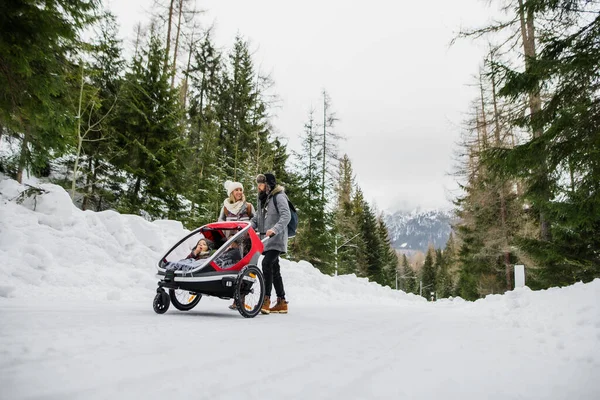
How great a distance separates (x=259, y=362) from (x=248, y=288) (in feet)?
8.12

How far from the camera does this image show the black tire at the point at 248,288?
4.57 meters

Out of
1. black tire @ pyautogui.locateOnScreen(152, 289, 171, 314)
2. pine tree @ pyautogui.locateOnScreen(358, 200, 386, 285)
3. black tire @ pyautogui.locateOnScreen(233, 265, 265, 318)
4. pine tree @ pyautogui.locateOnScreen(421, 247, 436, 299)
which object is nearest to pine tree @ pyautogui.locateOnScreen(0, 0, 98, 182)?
black tire @ pyautogui.locateOnScreen(152, 289, 171, 314)

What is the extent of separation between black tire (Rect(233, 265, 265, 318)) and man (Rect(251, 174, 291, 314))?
12.4 inches

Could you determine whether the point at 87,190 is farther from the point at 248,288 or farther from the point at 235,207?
the point at 248,288

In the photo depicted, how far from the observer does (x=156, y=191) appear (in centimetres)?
1503

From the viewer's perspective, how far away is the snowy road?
1.80 meters

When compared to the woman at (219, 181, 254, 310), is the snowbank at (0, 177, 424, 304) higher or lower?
lower

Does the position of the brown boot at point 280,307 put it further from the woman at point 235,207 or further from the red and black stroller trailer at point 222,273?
the woman at point 235,207

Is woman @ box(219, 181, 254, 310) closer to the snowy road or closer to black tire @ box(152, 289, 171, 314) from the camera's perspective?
black tire @ box(152, 289, 171, 314)

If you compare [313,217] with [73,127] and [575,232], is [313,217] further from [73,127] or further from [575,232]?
[73,127]

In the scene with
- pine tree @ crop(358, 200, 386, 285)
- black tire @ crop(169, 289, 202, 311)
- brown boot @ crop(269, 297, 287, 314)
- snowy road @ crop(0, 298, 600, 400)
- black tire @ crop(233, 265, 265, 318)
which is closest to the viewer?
snowy road @ crop(0, 298, 600, 400)

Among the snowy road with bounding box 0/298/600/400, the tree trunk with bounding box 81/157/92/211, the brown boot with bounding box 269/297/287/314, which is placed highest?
the tree trunk with bounding box 81/157/92/211

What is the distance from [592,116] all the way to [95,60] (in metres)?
18.6

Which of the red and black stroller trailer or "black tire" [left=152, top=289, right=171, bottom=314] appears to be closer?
the red and black stroller trailer
